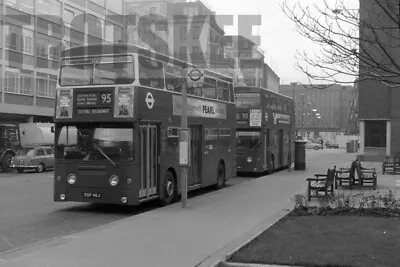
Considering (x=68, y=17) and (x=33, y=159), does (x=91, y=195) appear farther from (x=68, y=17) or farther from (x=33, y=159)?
(x=68, y=17)

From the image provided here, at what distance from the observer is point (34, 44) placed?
4300 cm

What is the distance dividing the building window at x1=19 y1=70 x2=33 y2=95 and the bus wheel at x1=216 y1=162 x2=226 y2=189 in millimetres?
28574

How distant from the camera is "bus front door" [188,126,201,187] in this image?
51.4 ft

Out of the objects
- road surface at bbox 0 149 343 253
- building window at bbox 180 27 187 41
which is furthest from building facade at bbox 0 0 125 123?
road surface at bbox 0 149 343 253

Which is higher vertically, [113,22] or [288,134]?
[113,22]

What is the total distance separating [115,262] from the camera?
7086 millimetres

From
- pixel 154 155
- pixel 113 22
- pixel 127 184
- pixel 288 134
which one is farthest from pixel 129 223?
pixel 113 22

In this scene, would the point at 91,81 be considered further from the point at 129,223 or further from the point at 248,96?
the point at 248,96

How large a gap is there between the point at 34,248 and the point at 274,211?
6.03m

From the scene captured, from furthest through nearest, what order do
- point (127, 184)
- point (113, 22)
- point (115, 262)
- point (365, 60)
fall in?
point (113, 22) → point (127, 184) → point (115, 262) → point (365, 60)

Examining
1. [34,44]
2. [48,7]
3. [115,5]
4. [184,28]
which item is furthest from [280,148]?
[184,28]

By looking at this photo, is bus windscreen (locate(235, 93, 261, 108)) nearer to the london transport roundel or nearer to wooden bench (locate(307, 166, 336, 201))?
wooden bench (locate(307, 166, 336, 201))

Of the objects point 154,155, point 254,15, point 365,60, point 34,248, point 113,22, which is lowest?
point 34,248

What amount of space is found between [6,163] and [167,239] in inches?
983
